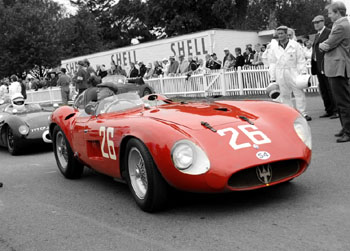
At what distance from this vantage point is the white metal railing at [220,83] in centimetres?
1605

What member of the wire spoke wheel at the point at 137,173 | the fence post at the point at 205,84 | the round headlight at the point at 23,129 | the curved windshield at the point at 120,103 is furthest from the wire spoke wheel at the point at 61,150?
the fence post at the point at 205,84

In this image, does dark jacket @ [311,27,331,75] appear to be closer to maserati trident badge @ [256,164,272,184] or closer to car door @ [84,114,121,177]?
car door @ [84,114,121,177]

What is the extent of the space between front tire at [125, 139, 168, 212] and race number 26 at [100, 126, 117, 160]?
30 centimetres

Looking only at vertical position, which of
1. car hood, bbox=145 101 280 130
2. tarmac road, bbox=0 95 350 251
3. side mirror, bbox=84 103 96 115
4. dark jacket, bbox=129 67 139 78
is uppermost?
dark jacket, bbox=129 67 139 78

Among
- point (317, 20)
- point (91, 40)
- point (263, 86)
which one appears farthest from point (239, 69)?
point (91, 40)

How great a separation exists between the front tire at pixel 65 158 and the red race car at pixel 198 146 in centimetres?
80

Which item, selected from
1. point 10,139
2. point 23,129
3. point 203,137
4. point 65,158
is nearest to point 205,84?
point 10,139

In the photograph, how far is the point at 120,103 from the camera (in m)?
5.48

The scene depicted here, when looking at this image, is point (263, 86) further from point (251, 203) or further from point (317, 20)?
point (251, 203)

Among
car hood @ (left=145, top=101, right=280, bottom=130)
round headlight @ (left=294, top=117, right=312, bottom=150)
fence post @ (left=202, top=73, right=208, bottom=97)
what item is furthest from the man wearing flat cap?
round headlight @ (left=294, top=117, right=312, bottom=150)

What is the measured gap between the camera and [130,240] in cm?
363

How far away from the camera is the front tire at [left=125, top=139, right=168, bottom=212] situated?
13.5 ft

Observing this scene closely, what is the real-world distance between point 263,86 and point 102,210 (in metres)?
12.1

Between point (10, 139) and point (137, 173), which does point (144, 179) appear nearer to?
point (137, 173)
